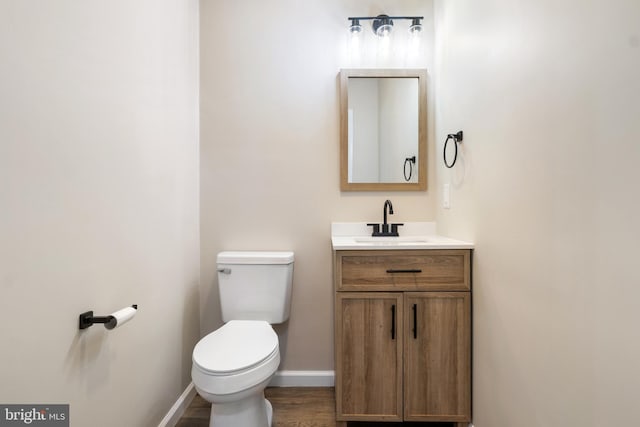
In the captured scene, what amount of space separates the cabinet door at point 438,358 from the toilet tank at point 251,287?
75cm

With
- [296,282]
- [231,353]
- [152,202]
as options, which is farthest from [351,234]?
[152,202]

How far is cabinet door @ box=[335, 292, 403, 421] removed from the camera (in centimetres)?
146

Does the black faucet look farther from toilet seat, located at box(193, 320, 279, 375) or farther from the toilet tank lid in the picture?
toilet seat, located at box(193, 320, 279, 375)

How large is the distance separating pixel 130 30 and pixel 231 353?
141 cm

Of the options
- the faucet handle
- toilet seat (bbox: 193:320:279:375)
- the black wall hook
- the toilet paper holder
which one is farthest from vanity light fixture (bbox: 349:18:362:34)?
the toilet paper holder

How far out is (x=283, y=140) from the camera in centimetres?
197

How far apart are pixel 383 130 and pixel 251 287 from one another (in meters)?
1.28

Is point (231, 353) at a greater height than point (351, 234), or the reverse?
point (351, 234)

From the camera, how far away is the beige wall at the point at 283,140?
1.96m

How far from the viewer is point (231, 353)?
1.32 metres

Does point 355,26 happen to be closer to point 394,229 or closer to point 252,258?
point 394,229

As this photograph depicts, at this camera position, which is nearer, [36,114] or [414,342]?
[36,114]

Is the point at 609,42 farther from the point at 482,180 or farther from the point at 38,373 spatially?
the point at 38,373

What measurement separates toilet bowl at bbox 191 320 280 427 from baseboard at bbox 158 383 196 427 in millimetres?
314
